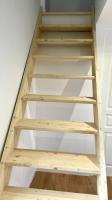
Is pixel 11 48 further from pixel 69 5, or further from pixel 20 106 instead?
pixel 69 5

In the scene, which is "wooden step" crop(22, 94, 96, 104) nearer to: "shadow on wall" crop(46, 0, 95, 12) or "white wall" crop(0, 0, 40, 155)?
"white wall" crop(0, 0, 40, 155)

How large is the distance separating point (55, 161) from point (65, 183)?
4.42 feet

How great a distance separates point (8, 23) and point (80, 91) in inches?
54.2

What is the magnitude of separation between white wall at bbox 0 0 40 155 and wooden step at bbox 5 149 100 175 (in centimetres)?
18

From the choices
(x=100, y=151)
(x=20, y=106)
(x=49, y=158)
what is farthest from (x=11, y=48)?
(x=100, y=151)

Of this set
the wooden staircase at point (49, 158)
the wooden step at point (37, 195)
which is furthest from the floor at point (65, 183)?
the wooden step at point (37, 195)

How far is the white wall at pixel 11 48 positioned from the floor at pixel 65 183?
52.4 inches

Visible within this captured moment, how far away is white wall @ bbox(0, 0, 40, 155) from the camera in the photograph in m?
1.67

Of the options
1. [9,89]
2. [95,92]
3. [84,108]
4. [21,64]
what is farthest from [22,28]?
[84,108]

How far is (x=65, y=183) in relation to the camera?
2846mm

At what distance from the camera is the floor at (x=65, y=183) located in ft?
8.95

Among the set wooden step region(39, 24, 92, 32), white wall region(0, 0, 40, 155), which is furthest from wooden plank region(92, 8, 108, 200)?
white wall region(0, 0, 40, 155)

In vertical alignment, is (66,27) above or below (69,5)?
below

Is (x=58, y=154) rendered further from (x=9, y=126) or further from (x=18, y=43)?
(x=18, y=43)
